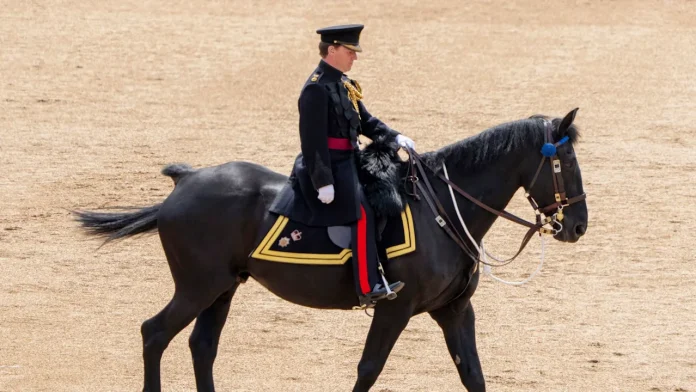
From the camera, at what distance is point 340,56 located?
23.2ft

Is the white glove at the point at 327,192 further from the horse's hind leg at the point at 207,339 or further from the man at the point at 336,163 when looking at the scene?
the horse's hind leg at the point at 207,339

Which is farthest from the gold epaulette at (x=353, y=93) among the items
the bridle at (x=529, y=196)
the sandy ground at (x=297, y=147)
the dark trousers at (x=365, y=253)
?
the sandy ground at (x=297, y=147)

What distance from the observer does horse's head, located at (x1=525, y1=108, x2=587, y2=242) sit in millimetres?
7008

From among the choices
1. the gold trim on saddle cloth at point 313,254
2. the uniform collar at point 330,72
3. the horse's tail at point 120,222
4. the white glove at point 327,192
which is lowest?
the horse's tail at point 120,222

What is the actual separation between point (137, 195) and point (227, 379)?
4768 mm

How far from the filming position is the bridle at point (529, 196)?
7016 millimetres

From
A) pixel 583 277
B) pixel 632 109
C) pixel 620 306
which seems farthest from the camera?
pixel 632 109

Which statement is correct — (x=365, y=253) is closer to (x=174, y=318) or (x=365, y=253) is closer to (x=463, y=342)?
(x=463, y=342)

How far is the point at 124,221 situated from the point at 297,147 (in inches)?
273

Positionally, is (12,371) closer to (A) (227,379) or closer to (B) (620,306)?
(A) (227,379)

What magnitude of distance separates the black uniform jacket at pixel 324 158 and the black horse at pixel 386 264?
0.25 metres

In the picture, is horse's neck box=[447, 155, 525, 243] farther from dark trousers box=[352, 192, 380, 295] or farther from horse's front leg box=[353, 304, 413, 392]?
horse's front leg box=[353, 304, 413, 392]

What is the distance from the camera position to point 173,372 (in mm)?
8625

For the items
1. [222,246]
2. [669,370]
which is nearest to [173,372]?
[222,246]
